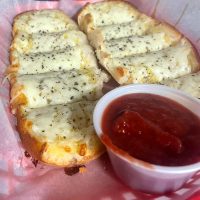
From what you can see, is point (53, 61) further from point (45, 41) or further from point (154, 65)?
point (154, 65)

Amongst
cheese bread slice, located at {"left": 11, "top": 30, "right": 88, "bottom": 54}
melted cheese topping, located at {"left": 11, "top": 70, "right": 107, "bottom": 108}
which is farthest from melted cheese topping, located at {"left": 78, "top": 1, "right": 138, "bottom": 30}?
melted cheese topping, located at {"left": 11, "top": 70, "right": 107, "bottom": 108}

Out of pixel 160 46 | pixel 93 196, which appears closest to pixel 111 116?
pixel 93 196

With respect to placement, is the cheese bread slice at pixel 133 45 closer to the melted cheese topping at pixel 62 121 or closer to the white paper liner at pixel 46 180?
the melted cheese topping at pixel 62 121

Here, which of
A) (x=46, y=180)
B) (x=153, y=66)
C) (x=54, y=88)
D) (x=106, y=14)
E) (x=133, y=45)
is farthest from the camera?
(x=106, y=14)

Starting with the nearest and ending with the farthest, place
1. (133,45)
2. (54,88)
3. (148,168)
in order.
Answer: (148,168) < (54,88) < (133,45)

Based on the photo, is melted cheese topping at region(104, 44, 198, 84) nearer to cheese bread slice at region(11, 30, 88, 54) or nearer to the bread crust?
cheese bread slice at region(11, 30, 88, 54)

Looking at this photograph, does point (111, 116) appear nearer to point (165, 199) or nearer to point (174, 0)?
point (165, 199)

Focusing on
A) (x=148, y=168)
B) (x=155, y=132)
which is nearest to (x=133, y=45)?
(x=155, y=132)
